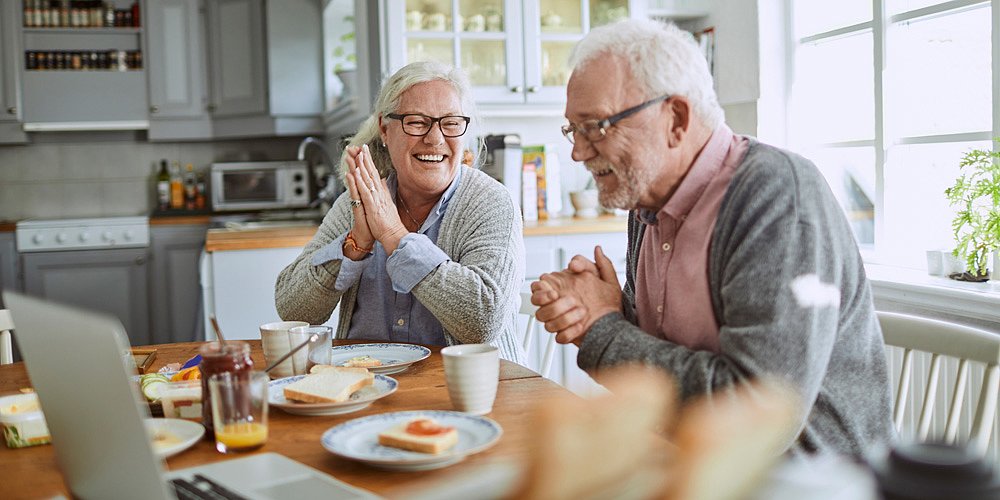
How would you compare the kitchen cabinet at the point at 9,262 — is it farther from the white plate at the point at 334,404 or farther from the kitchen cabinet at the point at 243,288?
the white plate at the point at 334,404

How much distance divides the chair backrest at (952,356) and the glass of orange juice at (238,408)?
980 millimetres

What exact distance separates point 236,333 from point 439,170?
5.36ft

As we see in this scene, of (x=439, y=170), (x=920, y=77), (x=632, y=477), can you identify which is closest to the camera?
(x=632, y=477)

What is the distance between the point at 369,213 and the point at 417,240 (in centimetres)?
14

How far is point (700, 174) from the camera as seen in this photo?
51.8 inches

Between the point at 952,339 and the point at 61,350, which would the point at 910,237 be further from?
the point at 61,350

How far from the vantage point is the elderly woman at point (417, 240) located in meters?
1.82

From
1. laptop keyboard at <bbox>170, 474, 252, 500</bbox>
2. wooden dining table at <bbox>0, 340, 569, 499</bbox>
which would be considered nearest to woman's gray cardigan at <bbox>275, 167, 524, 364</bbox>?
wooden dining table at <bbox>0, 340, 569, 499</bbox>

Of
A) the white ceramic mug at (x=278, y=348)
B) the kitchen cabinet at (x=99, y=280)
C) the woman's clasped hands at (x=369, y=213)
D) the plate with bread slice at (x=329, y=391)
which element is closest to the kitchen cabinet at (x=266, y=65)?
the kitchen cabinet at (x=99, y=280)

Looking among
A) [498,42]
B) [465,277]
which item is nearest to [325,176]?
[498,42]

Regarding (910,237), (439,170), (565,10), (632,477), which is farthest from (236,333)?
(632,477)

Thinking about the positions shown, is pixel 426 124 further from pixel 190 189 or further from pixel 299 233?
pixel 190 189

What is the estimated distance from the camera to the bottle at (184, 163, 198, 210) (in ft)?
17.9

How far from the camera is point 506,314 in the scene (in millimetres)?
1907
